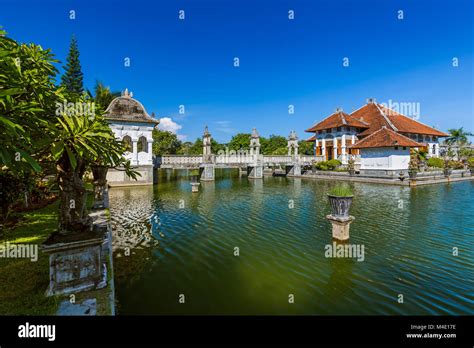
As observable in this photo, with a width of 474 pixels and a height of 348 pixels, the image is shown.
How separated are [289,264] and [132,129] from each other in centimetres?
2176

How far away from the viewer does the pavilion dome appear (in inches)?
907

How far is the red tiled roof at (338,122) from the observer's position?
1398 inches

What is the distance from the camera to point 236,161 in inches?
1157

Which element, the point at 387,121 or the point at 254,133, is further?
the point at 387,121

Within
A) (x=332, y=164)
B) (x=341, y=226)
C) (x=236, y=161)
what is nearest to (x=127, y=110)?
(x=236, y=161)

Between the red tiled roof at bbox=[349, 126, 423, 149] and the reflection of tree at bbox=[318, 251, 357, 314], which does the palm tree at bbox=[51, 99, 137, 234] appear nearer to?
the reflection of tree at bbox=[318, 251, 357, 314]

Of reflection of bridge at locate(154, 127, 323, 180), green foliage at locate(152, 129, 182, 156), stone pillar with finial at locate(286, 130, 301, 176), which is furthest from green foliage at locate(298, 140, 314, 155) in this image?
green foliage at locate(152, 129, 182, 156)

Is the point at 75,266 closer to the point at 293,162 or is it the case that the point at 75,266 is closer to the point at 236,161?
the point at 236,161

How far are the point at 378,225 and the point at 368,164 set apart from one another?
22881 mm

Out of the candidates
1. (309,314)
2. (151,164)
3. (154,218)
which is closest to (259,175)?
(151,164)

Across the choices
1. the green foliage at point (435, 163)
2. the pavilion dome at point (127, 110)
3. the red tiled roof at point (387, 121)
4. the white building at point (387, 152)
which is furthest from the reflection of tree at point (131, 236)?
the red tiled roof at point (387, 121)

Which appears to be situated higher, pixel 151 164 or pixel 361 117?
pixel 361 117

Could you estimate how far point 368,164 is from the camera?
98.5 feet
